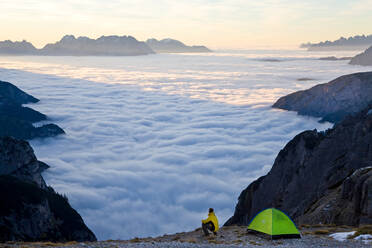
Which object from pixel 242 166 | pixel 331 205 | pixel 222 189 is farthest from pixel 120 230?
pixel 331 205

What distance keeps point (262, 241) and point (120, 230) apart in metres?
103

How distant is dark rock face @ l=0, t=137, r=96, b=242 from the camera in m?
73.2

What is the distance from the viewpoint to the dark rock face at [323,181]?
29297 mm

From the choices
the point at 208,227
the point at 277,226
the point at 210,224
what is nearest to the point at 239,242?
the point at 277,226

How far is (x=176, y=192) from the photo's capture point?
14675 cm

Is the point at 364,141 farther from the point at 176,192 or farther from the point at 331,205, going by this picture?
the point at 176,192

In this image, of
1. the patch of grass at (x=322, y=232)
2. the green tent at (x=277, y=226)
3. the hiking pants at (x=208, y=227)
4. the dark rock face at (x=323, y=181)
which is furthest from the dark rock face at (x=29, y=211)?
the patch of grass at (x=322, y=232)

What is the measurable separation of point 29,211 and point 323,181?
61.4m

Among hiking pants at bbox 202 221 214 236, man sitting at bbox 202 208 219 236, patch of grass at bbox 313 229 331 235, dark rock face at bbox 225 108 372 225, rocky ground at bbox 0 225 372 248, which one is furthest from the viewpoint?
dark rock face at bbox 225 108 372 225

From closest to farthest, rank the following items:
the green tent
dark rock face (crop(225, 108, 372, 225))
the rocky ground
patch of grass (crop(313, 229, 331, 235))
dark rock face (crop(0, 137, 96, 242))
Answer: the rocky ground → the green tent → patch of grass (crop(313, 229, 331, 235)) → dark rock face (crop(225, 108, 372, 225)) → dark rock face (crop(0, 137, 96, 242))

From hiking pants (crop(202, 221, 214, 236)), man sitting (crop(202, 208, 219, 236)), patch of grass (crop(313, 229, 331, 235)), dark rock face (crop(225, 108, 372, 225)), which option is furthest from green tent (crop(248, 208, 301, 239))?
dark rock face (crop(225, 108, 372, 225))

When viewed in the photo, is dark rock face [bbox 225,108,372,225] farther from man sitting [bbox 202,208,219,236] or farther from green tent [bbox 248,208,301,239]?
man sitting [bbox 202,208,219,236]

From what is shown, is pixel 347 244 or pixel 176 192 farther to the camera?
pixel 176 192

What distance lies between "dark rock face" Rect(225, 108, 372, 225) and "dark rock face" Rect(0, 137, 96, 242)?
42997mm
